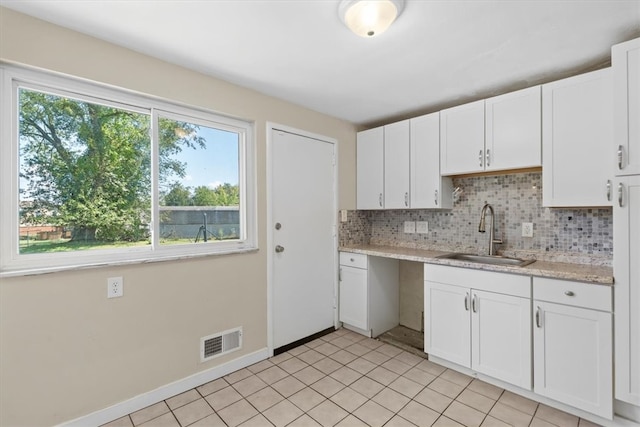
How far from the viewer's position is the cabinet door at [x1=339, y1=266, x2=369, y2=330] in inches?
120

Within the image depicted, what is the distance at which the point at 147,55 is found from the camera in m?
1.97

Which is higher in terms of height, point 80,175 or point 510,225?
point 80,175

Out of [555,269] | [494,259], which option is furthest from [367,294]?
[555,269]

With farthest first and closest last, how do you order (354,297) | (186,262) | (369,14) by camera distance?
(354,297) → (186,262) → (369,14)

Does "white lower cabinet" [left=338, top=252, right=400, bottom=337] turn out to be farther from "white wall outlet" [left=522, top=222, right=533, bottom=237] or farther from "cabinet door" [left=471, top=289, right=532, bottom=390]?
"white wall outlet" [left=522, top=222, right=533, bottom=237]

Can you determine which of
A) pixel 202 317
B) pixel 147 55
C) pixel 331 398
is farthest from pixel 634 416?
pixel 147 55

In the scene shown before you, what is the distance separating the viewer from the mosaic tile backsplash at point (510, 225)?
2.20 meters

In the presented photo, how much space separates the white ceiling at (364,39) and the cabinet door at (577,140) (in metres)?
0.21

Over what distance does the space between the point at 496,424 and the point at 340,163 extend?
2534mm

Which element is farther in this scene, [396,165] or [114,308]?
[396,165]

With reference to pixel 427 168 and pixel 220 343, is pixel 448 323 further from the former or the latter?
pixel 220 343

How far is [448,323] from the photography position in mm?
2414

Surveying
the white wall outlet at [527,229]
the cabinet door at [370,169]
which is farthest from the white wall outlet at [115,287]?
the white wall outlet at [527,229]

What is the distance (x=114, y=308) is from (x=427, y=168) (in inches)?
108
